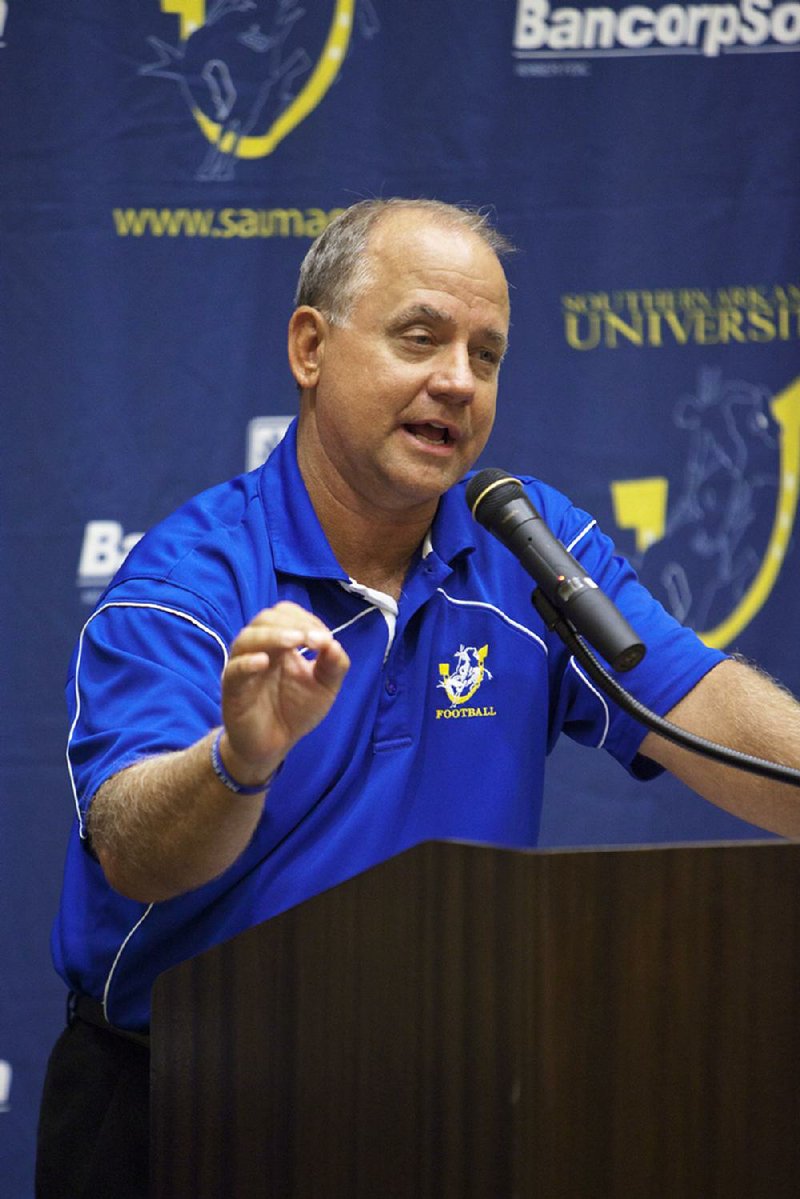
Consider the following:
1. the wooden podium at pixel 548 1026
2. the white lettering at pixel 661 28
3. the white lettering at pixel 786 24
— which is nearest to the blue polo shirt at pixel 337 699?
the wooden podium at pixel 548 1026

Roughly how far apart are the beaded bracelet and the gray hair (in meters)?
0.73

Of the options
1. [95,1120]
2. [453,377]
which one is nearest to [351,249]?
[453,377]

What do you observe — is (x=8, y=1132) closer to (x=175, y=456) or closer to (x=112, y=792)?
(x=175, y=456)

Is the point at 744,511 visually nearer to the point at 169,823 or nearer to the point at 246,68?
the point at 246,68

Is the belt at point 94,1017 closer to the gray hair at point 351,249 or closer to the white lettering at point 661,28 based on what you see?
A: the gray hair at point 351,249

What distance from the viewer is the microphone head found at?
54.6 inches

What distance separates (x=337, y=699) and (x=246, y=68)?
1.47m

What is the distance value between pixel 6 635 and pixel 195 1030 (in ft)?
5.16

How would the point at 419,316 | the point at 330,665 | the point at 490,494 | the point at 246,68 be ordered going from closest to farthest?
the point at 330,665
the point at 490,494
the point at 419,316
the point at 246,68

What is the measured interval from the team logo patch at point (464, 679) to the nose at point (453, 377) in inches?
12.0

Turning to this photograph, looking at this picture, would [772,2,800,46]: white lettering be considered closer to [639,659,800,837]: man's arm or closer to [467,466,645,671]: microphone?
[639,659,800,837]: man's arm

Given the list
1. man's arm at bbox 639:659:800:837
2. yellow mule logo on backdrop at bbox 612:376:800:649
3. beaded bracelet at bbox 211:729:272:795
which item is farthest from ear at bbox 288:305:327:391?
yellow mule logo on backdrop at bbox 612:376:800:649

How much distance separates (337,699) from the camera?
5.26 ft

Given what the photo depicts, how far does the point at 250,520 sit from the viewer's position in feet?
5.53
